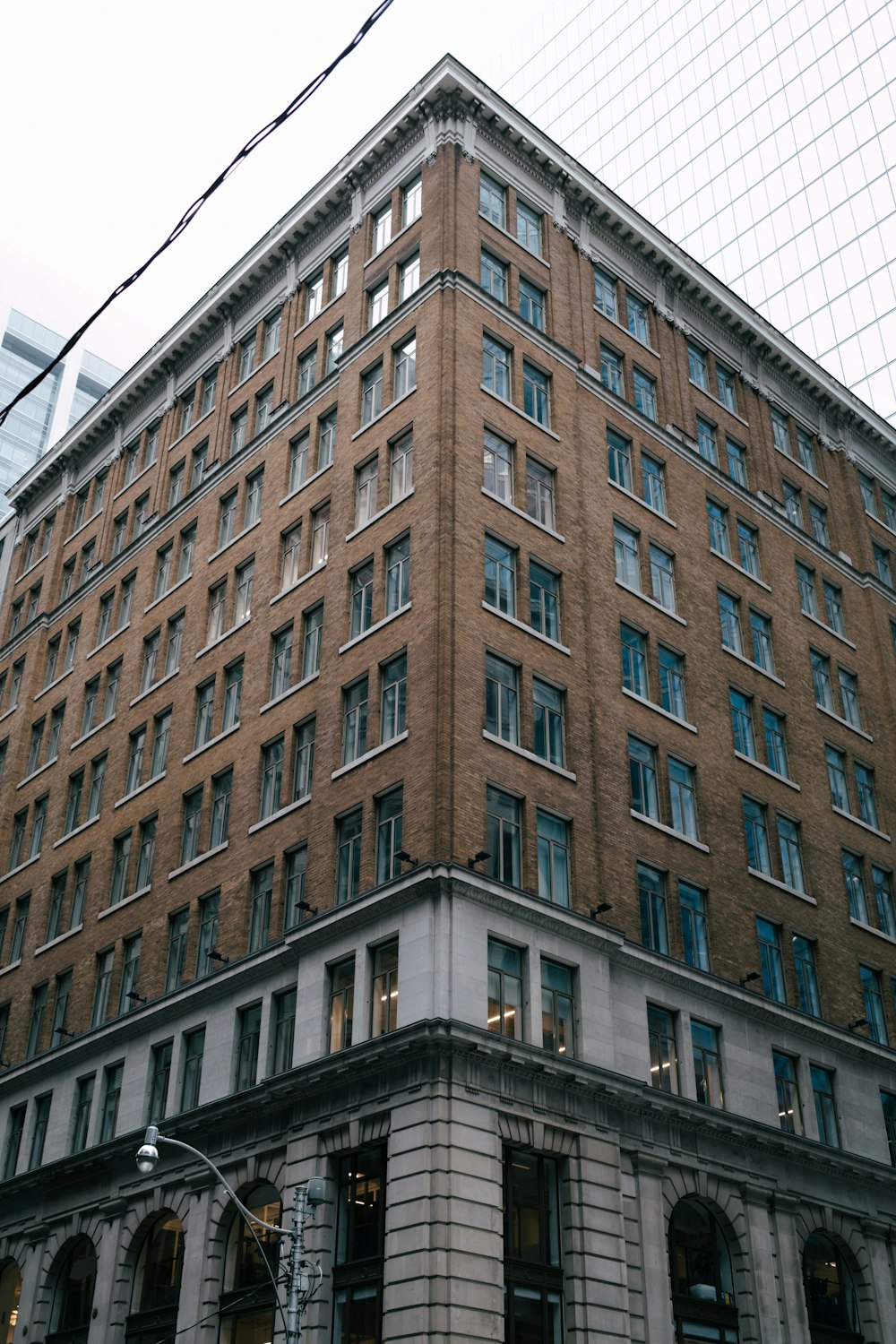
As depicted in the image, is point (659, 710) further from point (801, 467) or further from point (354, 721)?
point (801, 467)

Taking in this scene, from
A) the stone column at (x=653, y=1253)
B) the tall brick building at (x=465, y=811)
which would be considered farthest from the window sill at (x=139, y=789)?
the stone column at (x=653, y=1253)

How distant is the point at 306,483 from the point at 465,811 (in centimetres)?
1662

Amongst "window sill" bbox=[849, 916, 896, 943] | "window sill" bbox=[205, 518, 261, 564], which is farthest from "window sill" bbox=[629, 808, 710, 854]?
"window sill" bbox=[205, 518, 261, 564]

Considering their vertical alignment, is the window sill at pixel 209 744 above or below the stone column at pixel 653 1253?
above

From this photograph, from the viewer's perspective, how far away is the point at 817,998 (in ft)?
143

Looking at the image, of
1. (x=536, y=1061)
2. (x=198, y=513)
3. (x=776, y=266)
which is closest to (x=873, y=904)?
(x=536, y=1061)

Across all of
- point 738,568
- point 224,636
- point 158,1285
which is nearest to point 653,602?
point 738,568

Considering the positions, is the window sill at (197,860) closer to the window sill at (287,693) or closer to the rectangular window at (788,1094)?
the window sill at (287,693)

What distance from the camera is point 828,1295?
37.4m

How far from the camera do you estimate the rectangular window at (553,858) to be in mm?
36281

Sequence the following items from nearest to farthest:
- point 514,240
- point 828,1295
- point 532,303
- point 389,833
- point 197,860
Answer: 1. point 389,833
2. point 828,1295
3. point 197,860
4. point 532,303
5. point 514,240

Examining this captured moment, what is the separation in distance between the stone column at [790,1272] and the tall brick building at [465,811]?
15 cm

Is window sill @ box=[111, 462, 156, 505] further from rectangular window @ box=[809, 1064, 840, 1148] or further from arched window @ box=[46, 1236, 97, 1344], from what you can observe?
rectangular window @ box=[809, 1064, 840, 1148]

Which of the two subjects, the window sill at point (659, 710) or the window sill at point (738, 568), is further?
the window sill at point (738, 568)
